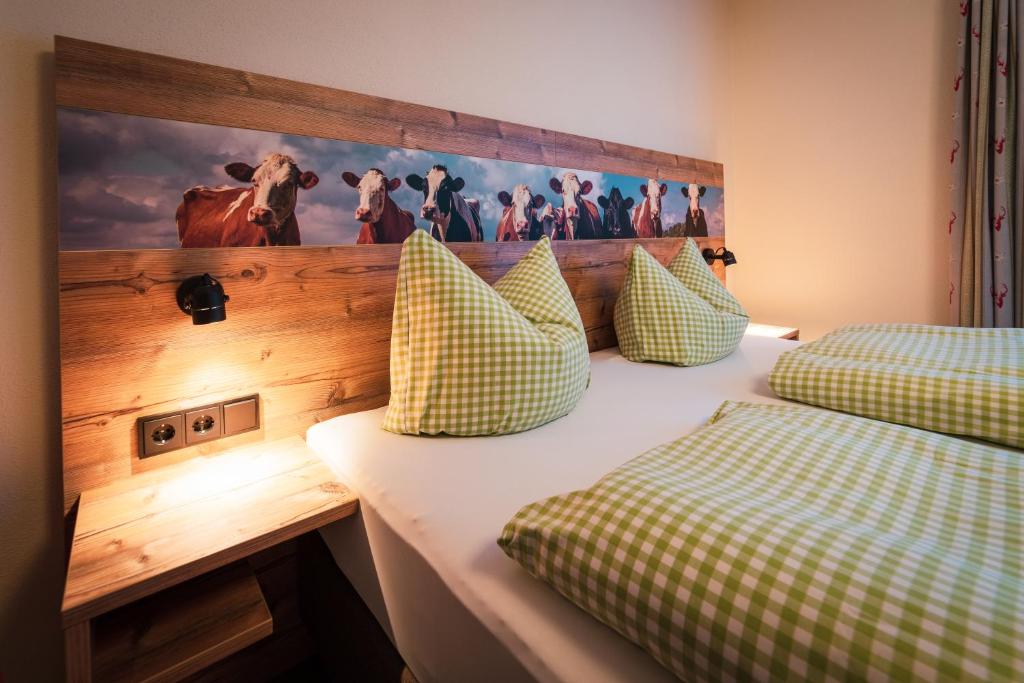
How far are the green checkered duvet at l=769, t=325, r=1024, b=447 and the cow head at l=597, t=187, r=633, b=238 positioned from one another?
3.32ft

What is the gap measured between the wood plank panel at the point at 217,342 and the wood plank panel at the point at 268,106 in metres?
0.33

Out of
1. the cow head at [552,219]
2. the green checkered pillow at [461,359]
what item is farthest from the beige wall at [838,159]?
the green checkered pillow at [461,359]

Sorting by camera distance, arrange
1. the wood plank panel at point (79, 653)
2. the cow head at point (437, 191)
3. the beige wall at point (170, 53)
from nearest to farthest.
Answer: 1. the wood plank panel at point (79, 653)
2. the beige wall at point (170, 53)
3. the cow head at point (437, 191)

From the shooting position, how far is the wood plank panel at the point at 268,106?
1.07 metres

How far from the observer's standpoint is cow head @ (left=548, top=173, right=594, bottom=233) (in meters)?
2.06

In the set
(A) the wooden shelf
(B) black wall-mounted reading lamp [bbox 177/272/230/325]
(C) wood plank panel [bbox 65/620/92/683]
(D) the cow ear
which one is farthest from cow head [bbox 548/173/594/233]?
(C) wood plank panel [bbox 65/620/92/683]

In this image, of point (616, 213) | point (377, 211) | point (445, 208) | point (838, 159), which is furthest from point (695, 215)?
point (377, 211)

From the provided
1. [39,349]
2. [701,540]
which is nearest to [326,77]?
[39,349]

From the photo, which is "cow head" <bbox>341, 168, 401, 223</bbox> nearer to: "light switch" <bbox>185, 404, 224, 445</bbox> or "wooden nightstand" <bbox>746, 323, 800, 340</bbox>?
"light switch" <bbox>185, 404, 224, 445</bbox>

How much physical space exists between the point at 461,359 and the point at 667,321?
102 cm

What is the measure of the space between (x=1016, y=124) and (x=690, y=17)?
1656 millimetres

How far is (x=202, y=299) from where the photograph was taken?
1.12 m

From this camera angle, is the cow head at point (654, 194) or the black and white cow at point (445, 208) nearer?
the black and white cow at point (445, 208)

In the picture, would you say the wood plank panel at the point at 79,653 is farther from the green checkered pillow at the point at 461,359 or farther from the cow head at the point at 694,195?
the cow head at the point at 694,195
